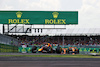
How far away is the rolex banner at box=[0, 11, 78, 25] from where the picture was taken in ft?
74.9

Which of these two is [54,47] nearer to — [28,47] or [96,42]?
[28,47]

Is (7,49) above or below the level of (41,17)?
below

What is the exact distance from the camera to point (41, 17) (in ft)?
76.4

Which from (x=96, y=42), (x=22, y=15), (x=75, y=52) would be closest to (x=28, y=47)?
(x=22, y=15)

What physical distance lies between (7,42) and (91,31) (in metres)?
18.4

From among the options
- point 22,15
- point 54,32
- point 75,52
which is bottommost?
point 75,52


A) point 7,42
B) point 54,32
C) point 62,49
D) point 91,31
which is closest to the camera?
point 62,49

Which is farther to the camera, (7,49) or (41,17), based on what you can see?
(7,49)

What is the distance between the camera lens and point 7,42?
1144 inches

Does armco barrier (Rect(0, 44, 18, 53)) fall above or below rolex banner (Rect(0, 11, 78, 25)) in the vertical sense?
below

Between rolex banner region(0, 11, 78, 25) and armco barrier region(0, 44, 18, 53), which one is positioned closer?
rolex banner region(0, 11, 78, 25)

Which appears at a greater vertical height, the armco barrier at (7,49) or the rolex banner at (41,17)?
the rolex banner at (41,17)

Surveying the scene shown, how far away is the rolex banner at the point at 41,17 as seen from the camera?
74.9ft

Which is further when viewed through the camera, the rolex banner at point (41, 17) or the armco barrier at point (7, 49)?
the armco barrier at point (7, 49)
